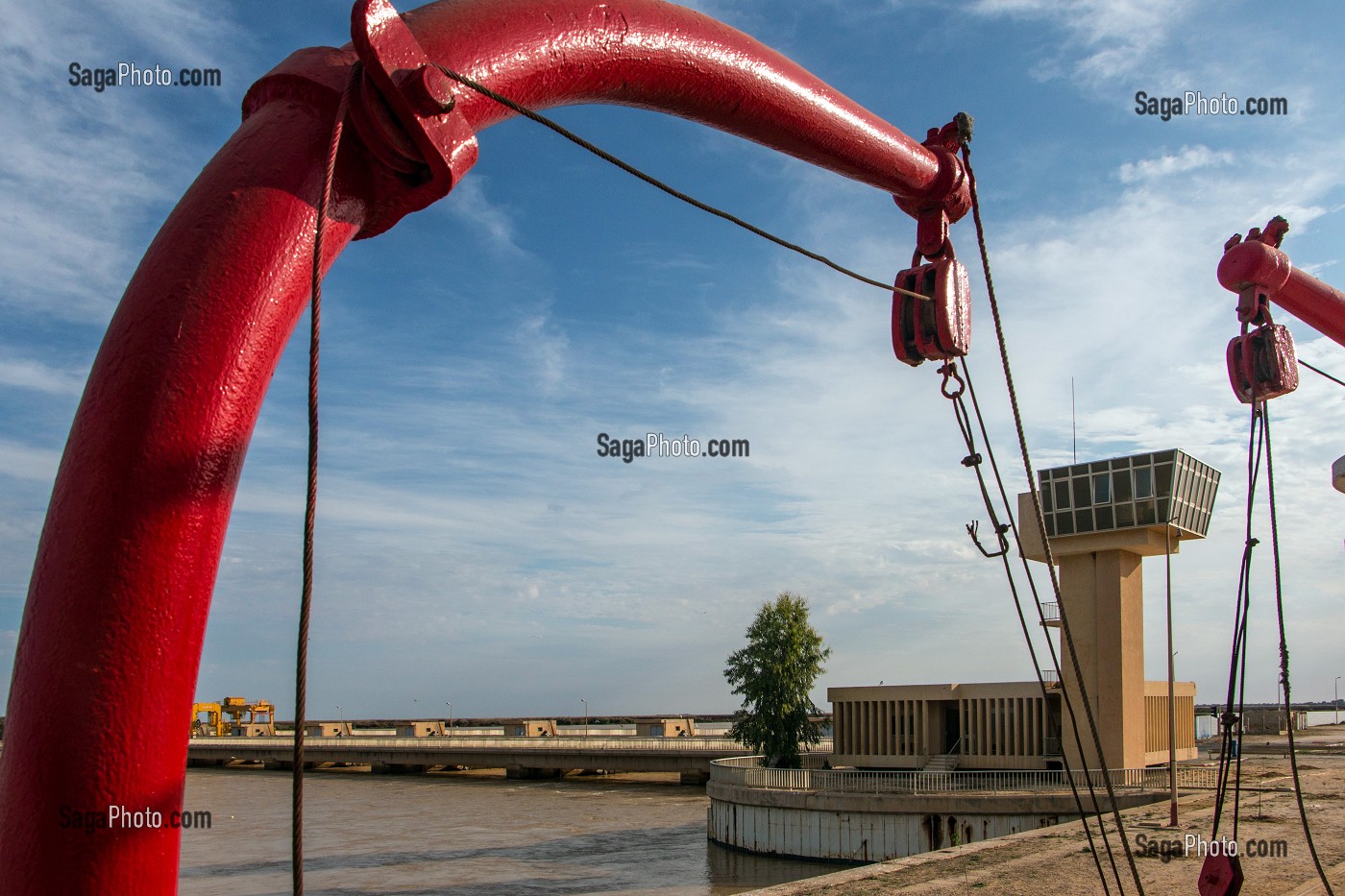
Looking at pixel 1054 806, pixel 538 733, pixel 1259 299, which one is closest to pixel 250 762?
pixel 538 733

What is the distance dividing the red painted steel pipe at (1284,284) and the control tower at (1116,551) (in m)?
26.0

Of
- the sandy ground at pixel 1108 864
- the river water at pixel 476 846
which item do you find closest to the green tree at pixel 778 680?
the river water at pixel 476 846

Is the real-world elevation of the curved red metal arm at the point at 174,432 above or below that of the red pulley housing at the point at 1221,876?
above

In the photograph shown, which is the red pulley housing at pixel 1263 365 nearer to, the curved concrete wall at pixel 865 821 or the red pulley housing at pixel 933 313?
the red pulley housing at pixel 933 313

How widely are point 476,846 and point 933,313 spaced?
36913 mm

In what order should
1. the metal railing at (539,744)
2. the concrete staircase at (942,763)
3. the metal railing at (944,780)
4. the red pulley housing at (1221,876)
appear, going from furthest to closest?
the metal railing at (539,744) → the concrete staircase at (942,763) → the metal railing at (944,780) → the red pulley housing at (1221,876)

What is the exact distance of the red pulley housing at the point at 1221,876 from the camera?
20.3 feet

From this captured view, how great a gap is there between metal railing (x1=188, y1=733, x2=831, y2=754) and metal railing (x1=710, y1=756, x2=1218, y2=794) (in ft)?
53.8

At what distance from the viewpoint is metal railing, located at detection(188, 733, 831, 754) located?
64.0 meters

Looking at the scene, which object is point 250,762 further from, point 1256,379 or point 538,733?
point 1256,379

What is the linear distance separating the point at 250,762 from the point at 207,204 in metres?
105
